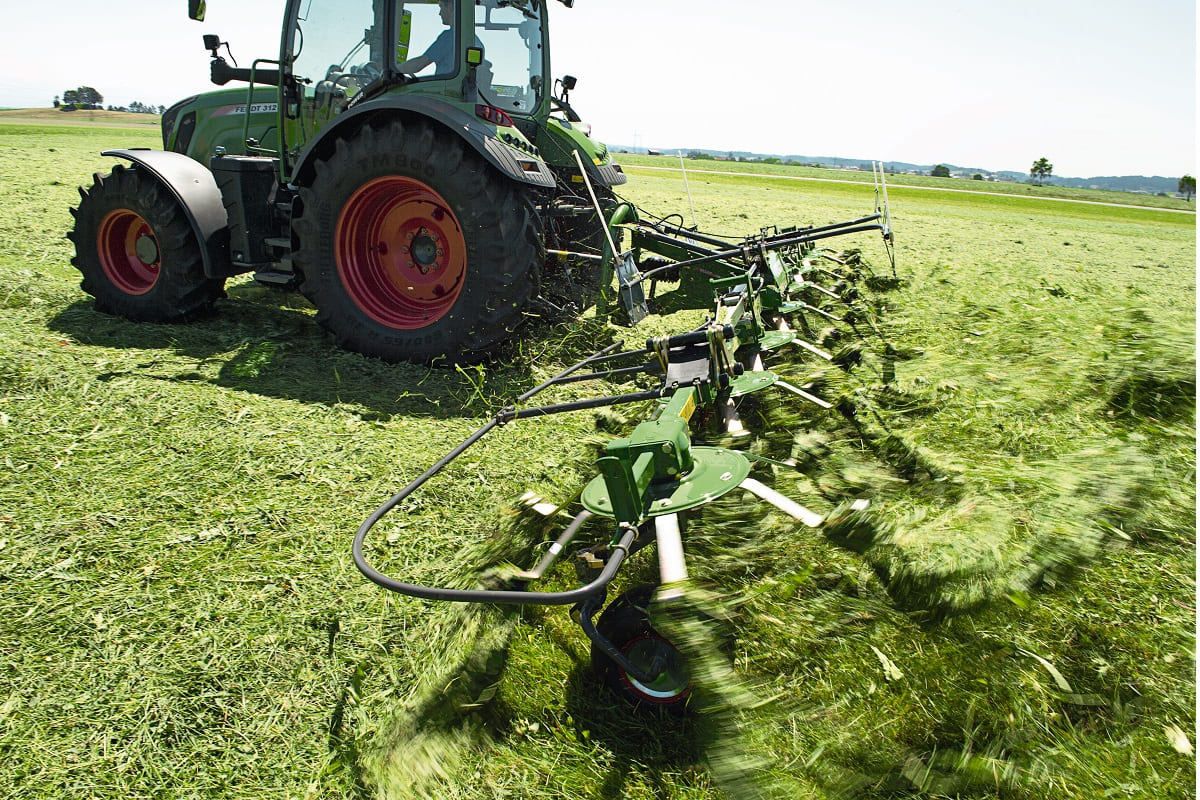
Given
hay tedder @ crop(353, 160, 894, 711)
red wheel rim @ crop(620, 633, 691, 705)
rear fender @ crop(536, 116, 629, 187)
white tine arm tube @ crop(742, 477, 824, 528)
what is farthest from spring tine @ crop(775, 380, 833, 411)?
rear fender @ crop(536, 116, 629, 187)

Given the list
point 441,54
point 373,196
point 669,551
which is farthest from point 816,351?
point 441,54

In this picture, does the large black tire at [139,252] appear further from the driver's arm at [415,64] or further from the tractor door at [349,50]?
the driver's arm at [415,64]

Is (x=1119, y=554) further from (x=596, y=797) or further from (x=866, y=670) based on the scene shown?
(x=596, y=797)

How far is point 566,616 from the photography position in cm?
214

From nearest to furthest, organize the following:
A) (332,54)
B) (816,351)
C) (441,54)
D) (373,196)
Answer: (816,351)
(373,196)
(441,54)
(332,54)

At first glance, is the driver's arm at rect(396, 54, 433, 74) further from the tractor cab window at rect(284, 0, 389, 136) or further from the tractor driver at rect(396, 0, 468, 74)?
the tractor cab window at rect(284, 0, 389, 136)

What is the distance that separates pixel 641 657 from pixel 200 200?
13.6 ft

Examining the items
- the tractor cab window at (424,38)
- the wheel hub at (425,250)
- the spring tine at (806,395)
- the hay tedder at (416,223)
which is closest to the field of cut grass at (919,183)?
the hay tedder at (416,223)

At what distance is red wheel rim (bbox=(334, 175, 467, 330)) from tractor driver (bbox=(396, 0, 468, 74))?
77 centimetres

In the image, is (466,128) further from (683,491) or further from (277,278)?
(683,491)

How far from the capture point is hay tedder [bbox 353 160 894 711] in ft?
5.44

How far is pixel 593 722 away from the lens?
5.99 feet

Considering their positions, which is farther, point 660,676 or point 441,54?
point 441,54

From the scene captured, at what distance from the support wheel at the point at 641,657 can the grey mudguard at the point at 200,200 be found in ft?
12.5
